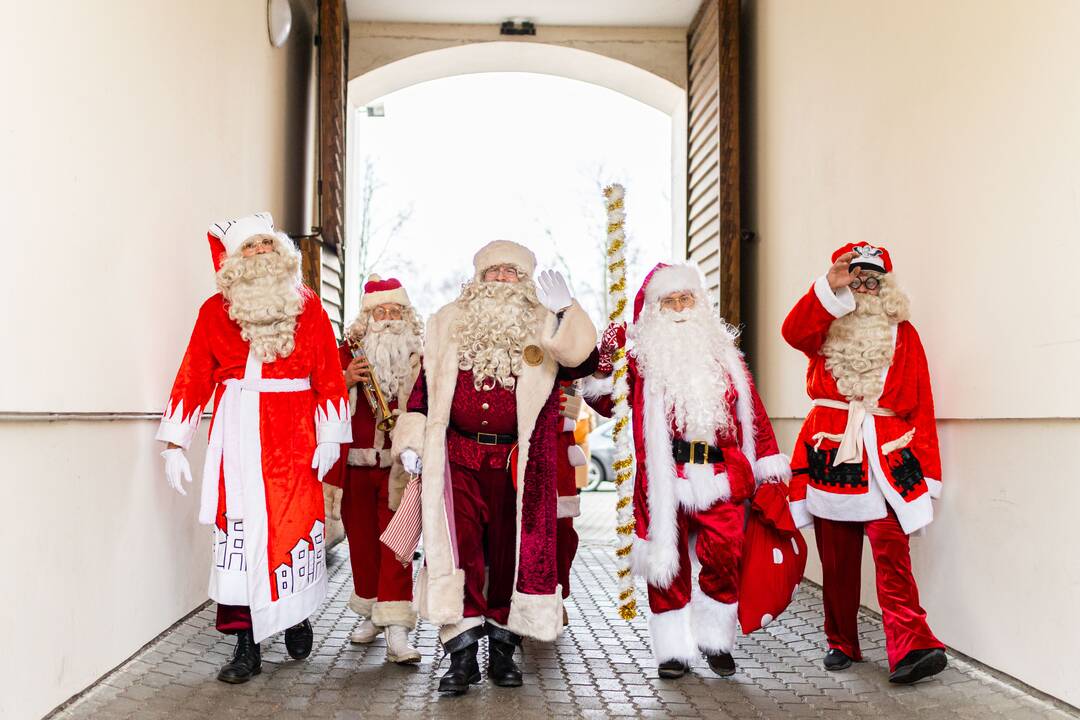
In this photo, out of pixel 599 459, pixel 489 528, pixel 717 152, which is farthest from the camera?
pixel 599 459

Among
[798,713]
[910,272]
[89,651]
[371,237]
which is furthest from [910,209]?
[371,237]

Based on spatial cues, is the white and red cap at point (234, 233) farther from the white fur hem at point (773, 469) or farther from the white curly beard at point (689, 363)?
the white fur hem at point (773, 469)

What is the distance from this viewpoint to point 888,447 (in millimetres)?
4793

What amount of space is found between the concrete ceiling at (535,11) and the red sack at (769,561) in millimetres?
5661

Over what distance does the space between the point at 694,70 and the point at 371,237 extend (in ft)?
37.8

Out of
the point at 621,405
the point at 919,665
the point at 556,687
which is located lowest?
the point at 556,687

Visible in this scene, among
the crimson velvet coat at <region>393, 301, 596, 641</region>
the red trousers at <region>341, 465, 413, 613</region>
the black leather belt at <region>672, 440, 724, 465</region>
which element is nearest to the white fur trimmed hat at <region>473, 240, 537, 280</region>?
the crimson velvet coat at <region>393, 301, 596, 641</region>

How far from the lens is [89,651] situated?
4.21m

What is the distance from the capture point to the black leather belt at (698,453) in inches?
193

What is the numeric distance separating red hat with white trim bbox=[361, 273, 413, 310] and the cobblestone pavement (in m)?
1.65

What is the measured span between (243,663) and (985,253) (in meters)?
3.44

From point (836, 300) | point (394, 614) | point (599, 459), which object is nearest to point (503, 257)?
point (836, 300)

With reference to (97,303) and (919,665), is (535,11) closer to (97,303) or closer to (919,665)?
(97,303)

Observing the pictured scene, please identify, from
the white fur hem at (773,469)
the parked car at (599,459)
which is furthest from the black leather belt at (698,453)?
the parked car at (599,459)
